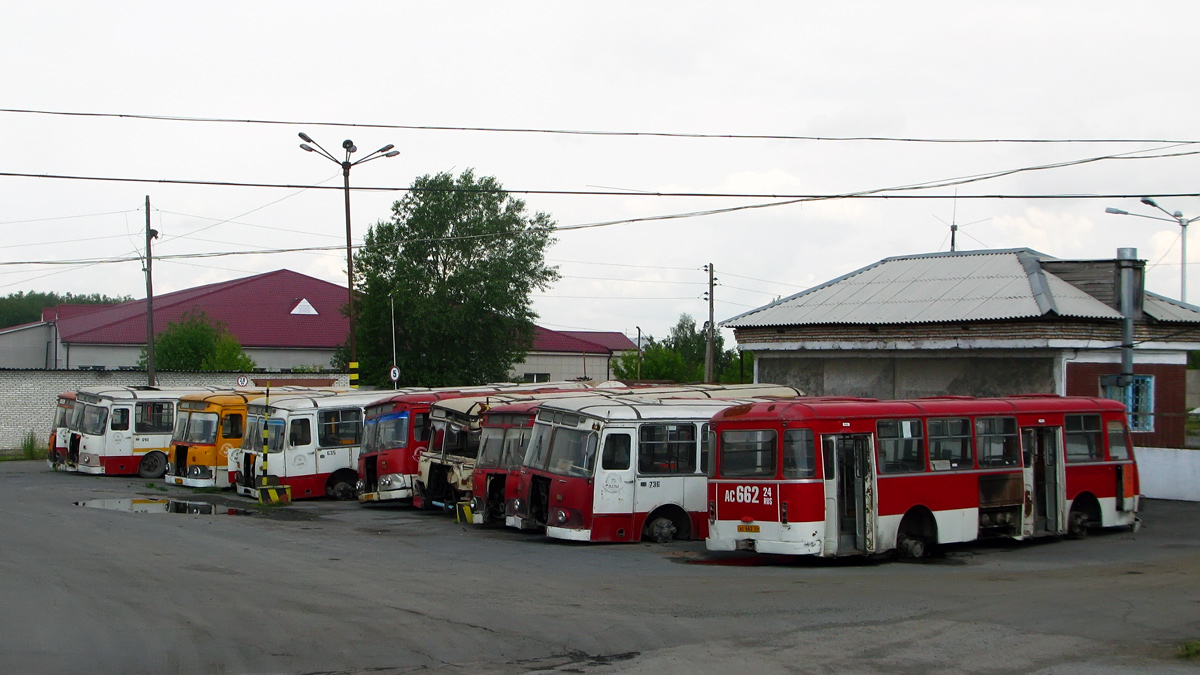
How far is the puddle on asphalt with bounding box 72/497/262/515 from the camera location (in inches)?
915

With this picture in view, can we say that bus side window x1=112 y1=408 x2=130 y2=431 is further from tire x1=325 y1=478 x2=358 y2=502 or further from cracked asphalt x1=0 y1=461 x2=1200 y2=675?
cracked asphalt x1=0 y1=461 x2=1200 y2=675

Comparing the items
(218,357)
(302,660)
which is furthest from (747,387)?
(218,357)

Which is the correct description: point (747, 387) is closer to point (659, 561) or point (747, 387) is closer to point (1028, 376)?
point (1028, 376)

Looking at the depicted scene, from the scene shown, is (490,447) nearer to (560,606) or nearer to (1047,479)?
(560,606)

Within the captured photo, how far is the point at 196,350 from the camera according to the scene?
56.4 meters

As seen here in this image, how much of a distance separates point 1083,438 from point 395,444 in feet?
46.1

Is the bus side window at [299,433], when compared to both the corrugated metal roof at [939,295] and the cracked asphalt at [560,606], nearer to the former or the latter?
the cracked asphalt at [560,606]

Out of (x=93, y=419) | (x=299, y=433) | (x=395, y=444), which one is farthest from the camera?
(x=93, y=419)

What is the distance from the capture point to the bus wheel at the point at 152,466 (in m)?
32.1

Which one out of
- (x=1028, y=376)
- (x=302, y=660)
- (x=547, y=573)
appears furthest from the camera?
(x=1028, y=376)

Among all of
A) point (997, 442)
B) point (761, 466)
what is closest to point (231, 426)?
point (761, 466)

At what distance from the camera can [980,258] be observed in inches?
1179

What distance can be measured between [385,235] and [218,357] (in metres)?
10.6

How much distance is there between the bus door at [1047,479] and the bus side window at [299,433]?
54.4ft
